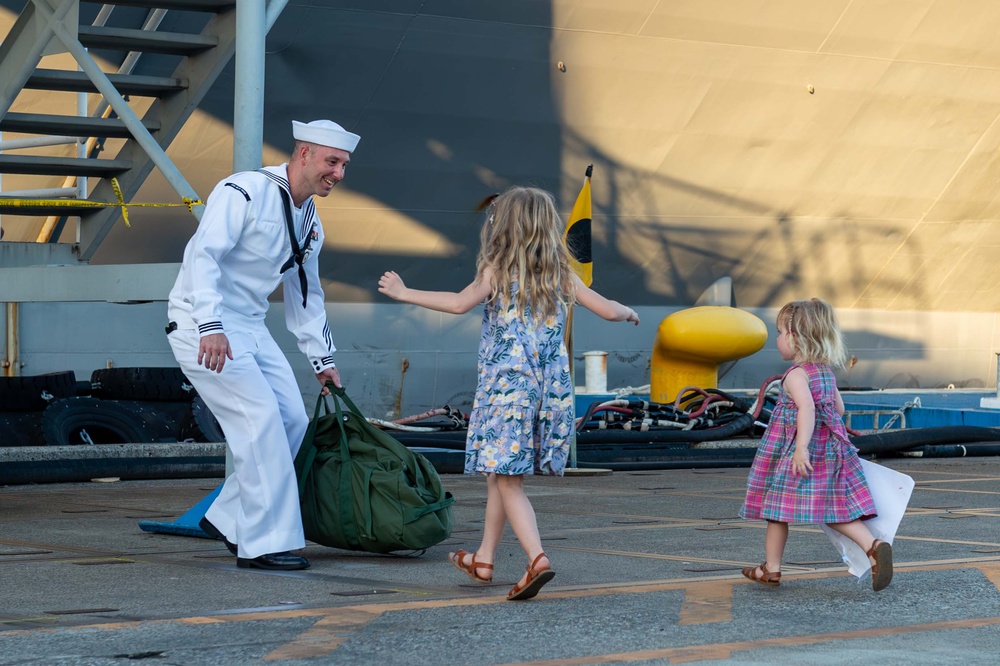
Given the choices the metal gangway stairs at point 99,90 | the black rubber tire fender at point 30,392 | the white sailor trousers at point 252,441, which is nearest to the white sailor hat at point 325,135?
the white sailor trousers at point 252,441

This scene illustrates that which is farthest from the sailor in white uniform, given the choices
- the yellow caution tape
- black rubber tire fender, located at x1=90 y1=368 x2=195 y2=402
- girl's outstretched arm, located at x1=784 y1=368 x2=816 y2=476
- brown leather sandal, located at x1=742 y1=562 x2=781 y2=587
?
black rubber tire fender, located at x1=90 y1=368 x2=195 y2=402

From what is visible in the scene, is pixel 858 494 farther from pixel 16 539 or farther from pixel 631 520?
pixel 16 539

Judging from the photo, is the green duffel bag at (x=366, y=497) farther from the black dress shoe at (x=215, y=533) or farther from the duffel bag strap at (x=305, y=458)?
the black dress shoe at (x=215, y=533)

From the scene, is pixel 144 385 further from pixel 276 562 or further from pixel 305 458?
pixel 276 562

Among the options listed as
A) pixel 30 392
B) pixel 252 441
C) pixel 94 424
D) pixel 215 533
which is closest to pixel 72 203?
pixel 94 424

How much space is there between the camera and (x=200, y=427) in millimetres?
12695

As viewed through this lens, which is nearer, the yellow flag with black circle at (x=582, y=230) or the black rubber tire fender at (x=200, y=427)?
the yellow flag with black circle at (x=582, y=230)

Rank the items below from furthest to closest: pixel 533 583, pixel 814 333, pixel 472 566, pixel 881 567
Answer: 1. pixel 814 333
2. pixel 472 566
3. pixel 881 567
4. pixel 533 583

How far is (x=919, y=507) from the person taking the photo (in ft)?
26.5

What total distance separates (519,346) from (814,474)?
119cm

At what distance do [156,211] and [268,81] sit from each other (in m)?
1.77

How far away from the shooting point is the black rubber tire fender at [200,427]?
12.7 m

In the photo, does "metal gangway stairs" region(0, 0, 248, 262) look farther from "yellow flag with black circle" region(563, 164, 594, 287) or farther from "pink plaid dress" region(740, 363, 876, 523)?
"pink plaid dress" region(740, 363, 876, 523)

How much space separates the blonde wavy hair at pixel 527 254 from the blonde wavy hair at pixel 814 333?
881 mm
